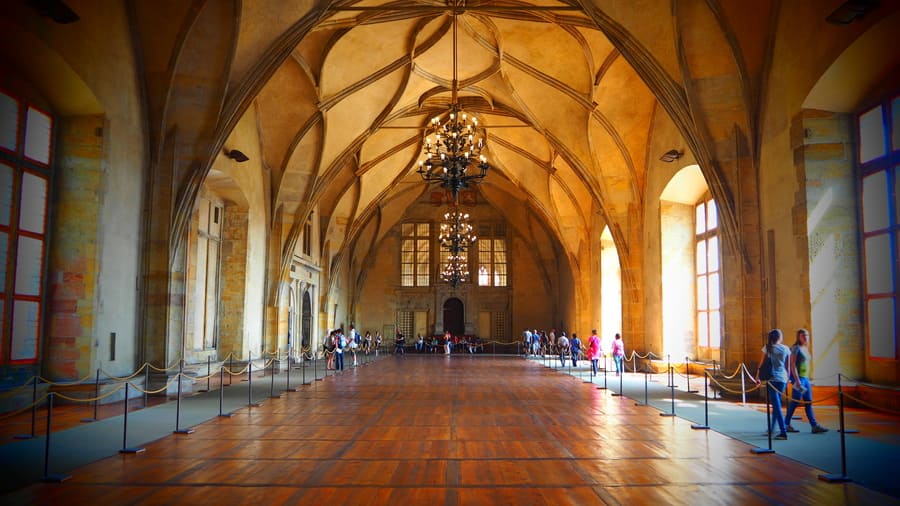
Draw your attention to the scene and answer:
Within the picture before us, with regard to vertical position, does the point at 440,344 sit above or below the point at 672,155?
below

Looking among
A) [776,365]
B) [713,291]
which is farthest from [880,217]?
[713,291]

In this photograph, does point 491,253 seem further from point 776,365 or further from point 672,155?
point 776,365

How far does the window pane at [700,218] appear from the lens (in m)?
15.8

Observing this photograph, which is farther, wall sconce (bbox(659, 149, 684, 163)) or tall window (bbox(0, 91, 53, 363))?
wall sconce (bbox(659, 149, 684, 163))

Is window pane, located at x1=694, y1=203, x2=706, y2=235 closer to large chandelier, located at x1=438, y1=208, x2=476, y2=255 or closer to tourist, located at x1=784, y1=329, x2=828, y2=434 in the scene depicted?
large chandelier, located at x1=438, y1=208, x2=476, y2=255

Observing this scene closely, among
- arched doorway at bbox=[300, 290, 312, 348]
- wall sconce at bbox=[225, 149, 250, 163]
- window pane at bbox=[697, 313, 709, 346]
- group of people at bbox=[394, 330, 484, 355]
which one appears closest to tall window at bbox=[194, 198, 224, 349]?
wall sconce at bbox=[225, 149, 250, 163]

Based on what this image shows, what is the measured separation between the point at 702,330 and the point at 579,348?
580cm

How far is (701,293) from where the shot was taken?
52.5 ft

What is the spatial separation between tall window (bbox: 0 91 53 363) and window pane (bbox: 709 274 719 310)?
43.2 ft

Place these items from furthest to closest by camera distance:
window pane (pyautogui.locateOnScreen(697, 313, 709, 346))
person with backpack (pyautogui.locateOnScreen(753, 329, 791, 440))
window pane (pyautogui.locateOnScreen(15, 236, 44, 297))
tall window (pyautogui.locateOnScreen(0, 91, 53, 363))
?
window pane (pyautogui.locateOnScreen(697, 313, 709, 346))
window pane (pyautogui.locateOnScreen(15, 236, 44, 297))
tall window (pyautogui.locateOnScreen(0, 91, 53, 363))
person with backpack (pyautogui.locateOnScreen(753, 329, 791, 440))

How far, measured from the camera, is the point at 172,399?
11.4 metres

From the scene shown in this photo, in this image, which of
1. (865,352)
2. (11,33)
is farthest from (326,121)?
(865,352)

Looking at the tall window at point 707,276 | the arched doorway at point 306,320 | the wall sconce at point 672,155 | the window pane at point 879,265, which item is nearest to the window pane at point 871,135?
the window pane at point 879,265

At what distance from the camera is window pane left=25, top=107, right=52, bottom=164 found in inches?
394
